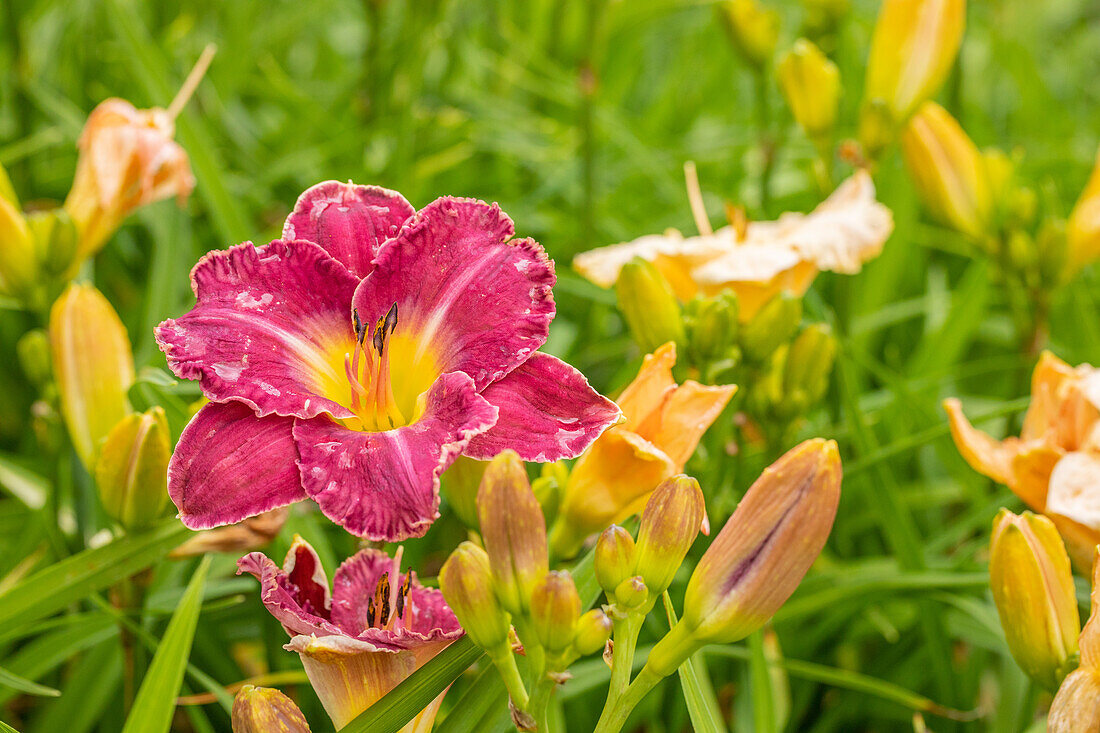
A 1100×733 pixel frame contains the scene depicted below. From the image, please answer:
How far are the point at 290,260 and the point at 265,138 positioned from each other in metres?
1.37

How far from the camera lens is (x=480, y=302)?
592 millimetres

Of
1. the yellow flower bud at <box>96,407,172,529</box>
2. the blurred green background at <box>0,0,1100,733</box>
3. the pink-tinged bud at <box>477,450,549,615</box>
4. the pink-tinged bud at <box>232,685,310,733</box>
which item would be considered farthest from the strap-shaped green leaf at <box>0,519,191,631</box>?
the pink-tinged bud at <box>477,450,549,615</box>

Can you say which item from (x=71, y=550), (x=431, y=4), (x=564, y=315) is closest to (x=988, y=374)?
(x=564, y=315)

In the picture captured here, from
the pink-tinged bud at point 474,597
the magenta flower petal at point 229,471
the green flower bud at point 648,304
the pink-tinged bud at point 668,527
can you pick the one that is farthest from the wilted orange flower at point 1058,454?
the magenta flower petal at point 229,471

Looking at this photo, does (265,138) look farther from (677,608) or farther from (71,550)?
(677,608)

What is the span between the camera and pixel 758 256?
34.9 inches

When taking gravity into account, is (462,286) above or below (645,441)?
above

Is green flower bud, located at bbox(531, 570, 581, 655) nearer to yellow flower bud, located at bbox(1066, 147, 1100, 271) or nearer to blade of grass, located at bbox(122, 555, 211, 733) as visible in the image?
blade of grass, located at bbox(122, 555, 211, 733)

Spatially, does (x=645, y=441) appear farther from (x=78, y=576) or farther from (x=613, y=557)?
(x=78, y=576)

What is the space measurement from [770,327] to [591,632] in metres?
0.44

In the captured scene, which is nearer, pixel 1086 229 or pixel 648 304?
pixel 648 304

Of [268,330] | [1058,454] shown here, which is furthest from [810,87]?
[268,330]

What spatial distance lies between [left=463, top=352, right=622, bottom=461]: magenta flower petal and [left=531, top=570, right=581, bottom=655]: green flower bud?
0.24 feet

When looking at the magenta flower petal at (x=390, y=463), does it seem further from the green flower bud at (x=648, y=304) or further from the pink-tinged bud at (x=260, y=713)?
the green flower bud at (x=648, y=304)
